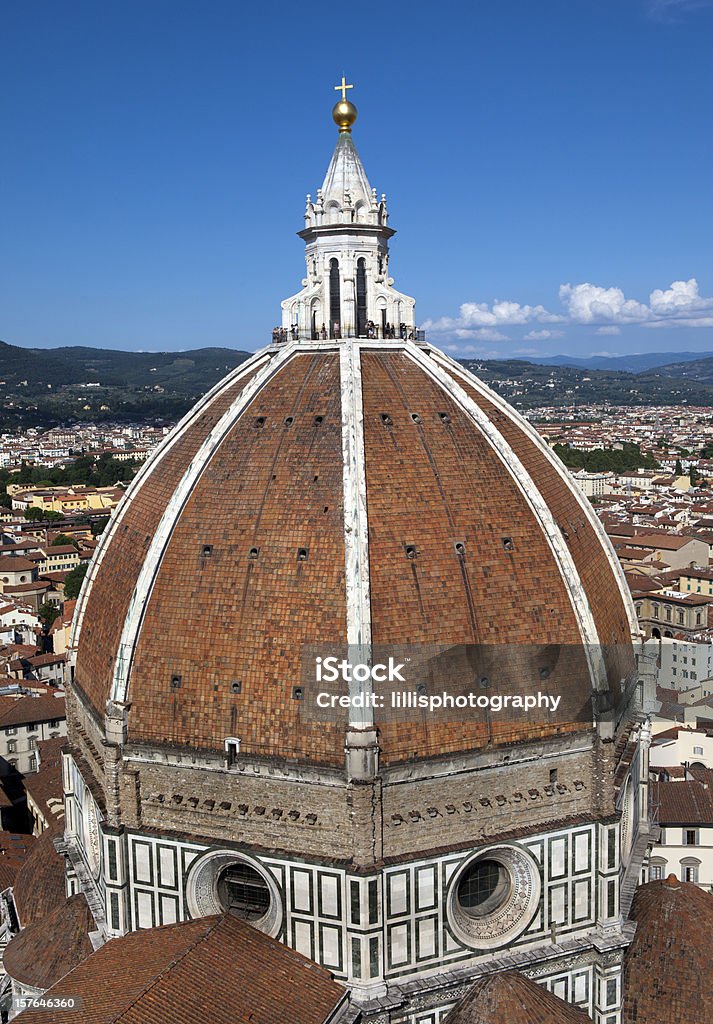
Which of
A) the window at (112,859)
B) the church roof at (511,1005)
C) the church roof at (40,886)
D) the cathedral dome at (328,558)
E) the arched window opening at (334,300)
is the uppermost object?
the arched window opening at (334,300)

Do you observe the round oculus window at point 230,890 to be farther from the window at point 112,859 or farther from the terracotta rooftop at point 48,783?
the terracotta rooftop at point 48,783

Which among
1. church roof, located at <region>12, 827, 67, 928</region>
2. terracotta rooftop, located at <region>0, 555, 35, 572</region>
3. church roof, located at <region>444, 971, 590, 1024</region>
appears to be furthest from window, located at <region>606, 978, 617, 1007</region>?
terracotta rooftop, located at <region>0, 555, 35, 572</region>

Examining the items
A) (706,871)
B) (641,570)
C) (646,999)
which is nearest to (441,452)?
→ (646,999)

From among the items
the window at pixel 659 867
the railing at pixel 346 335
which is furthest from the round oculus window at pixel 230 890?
the window at pixel 659 867

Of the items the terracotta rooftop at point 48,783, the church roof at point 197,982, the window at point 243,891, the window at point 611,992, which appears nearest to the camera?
the church roof at point 197,982

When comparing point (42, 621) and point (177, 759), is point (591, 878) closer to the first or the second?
point (177, 759)

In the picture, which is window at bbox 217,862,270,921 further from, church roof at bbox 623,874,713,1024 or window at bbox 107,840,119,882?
church roof at bbox 623,874,713,1024

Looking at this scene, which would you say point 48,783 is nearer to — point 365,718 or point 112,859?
point 112,859
